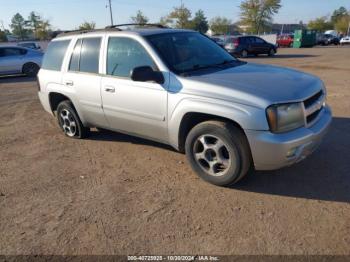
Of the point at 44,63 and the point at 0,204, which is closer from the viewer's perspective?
the point at 0,204

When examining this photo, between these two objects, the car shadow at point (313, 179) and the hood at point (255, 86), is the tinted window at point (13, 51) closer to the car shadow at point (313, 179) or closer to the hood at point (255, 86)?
the hood at point (255, 86)

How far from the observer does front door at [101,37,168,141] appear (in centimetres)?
427

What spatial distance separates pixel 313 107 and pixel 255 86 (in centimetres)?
73

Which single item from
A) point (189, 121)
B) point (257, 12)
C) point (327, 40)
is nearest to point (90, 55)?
point (189, 121)

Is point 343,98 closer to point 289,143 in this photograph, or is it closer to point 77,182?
point 289,143

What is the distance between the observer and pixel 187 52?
4586 millimetres

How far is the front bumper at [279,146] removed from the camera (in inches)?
134

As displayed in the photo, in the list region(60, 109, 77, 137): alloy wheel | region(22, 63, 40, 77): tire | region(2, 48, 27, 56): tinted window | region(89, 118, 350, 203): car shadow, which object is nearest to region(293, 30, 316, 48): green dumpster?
region(22, 63, 40, 77): tire

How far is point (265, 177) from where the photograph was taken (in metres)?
4.20

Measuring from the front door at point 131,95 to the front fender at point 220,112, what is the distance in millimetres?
190

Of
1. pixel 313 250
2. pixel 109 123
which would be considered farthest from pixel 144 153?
pixel 313 250

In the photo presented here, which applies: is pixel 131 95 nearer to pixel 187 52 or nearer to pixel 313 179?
pixel 187 52

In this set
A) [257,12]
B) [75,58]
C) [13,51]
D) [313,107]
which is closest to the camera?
[313,107]

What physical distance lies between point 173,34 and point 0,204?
311 centimetres
